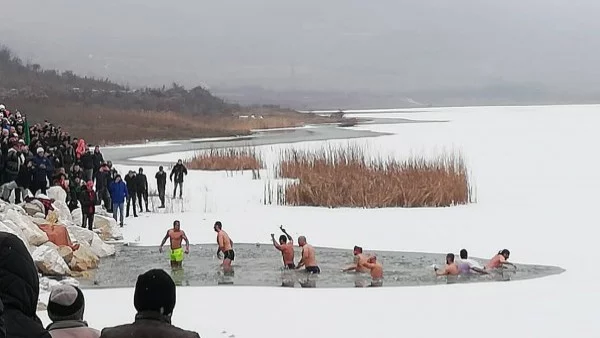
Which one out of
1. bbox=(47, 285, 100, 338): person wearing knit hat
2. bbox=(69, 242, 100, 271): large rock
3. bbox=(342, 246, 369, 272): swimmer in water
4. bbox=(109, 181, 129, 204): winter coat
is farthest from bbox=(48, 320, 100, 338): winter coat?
bbox=(109, 181, 129, 204): winter coat

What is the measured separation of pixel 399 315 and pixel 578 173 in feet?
67.1

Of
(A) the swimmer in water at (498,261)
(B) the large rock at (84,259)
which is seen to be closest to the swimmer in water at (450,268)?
(A) the swimmer in water at (498,261)

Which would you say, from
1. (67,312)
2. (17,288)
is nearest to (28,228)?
(67,312)

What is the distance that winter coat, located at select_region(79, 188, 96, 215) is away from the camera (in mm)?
15648

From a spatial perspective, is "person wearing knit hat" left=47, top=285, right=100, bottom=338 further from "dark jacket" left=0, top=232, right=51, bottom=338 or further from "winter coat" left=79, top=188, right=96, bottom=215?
"winter coat" left=79, top=188, right=96, bottom=215

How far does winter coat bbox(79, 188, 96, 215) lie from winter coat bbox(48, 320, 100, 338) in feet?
40.1

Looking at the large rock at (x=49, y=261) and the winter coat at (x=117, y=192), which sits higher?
the winter coat at (x=117, y=192)

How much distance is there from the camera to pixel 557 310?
9.45 m

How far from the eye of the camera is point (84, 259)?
1330 cm

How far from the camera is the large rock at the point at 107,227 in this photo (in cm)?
1623

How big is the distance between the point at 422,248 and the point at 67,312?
1183 cm

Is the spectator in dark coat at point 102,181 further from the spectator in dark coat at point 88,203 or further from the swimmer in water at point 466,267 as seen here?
the swimmer in water at point 466,267

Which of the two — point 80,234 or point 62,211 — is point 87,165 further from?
point 80,234

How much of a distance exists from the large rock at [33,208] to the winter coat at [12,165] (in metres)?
0.69
